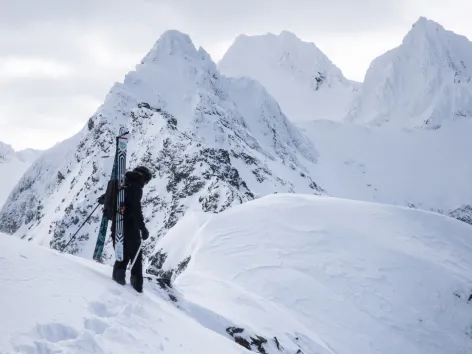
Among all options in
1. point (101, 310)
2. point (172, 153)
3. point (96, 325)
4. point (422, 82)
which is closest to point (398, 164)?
point (422, 82)

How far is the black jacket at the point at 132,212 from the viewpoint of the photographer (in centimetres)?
842

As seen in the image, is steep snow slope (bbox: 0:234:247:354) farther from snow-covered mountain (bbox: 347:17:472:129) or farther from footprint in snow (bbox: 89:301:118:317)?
snow-covered mountain (bbox: 347:17:472:129)

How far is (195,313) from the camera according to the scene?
9922 mm

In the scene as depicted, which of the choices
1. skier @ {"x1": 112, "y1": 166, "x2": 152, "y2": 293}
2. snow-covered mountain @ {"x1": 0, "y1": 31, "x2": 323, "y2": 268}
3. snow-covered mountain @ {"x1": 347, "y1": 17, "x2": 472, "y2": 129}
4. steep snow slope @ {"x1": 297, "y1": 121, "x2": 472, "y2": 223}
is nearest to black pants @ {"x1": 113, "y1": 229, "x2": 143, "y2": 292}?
skier @ {"x1": 112, "y1": 166, "x2": 152, "y2": 293}

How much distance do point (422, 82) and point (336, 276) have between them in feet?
565

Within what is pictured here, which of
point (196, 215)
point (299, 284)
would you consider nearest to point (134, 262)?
point (299, 284)

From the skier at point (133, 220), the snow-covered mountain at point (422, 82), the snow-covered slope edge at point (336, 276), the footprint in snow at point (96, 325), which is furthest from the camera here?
the snow-covered mountain at point (422, 82)

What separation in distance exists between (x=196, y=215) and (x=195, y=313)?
2107 cm

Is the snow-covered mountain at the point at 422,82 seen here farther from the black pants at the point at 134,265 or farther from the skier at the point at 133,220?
the black pants at the point at 134,265

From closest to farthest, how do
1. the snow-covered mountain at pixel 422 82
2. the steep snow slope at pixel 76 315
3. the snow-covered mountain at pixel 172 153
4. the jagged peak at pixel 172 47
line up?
the steep snow slope at pixel 76 315
the snow-covered mountain at pixel 172 153
the jagged peak at pixel 172 47
the snow-covered mountain at pixel 422 82

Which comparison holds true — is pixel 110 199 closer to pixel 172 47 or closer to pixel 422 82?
pixel 172 47

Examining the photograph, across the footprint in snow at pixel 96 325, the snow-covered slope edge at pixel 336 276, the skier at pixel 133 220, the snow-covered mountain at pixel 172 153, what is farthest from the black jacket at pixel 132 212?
the snow-covered mountain at pixel 172 153

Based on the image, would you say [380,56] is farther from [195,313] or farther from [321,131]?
[195,313]

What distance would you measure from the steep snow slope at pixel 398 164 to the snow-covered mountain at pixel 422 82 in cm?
649
